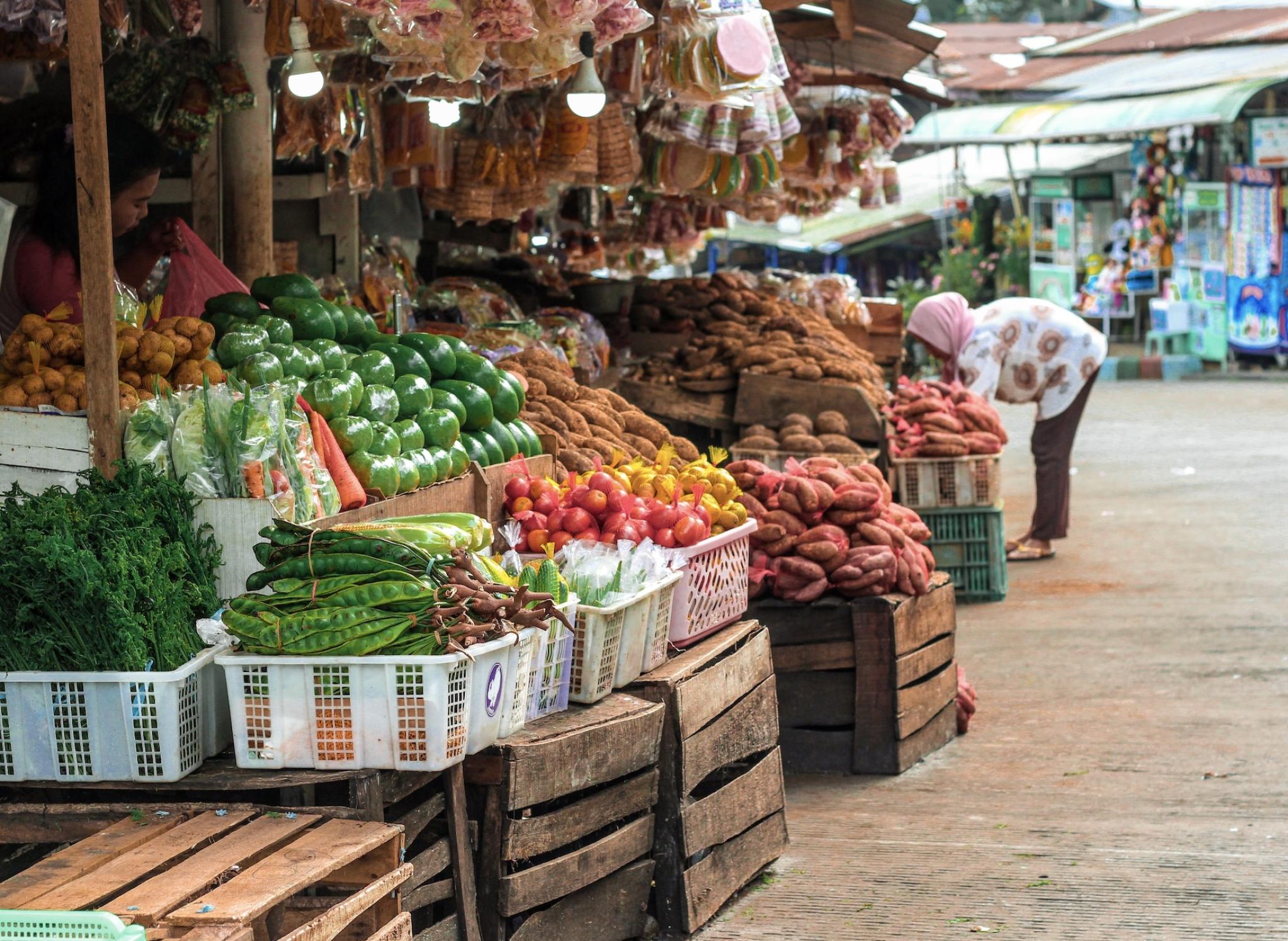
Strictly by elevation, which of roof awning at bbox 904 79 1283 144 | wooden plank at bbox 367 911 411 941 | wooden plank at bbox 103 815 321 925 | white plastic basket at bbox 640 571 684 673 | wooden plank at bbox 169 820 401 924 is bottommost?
wooden plank at bbox 367 911 411 941

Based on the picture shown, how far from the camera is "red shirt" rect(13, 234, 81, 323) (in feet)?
15.4

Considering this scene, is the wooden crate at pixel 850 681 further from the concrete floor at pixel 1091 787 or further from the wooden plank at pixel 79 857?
the wooden plank at pixel 79 857

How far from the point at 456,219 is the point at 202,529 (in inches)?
165

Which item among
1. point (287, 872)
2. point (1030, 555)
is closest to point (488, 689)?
point (287, 872)

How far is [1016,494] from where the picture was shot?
496 inches

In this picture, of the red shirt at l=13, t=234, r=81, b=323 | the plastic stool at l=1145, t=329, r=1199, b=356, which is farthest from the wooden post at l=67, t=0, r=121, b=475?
the plastic stool at l=1145, t=329, r=1199, b=356

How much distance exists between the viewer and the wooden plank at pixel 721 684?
13.1 ft

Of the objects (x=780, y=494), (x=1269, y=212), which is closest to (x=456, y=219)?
(x=780, y=494)

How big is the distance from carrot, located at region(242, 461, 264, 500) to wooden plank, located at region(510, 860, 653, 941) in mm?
1113

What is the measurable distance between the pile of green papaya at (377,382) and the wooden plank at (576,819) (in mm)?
956

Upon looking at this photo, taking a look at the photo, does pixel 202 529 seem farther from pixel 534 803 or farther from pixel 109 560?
pixel 534 803

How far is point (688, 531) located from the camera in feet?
14.5

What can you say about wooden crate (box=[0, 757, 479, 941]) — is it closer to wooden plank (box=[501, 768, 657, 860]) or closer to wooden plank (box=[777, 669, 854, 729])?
wooden plank (box=[501, 768, 657, 860])

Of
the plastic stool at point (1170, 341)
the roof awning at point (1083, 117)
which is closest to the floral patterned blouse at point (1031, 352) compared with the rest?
the roof awning at point (1083, 117)
